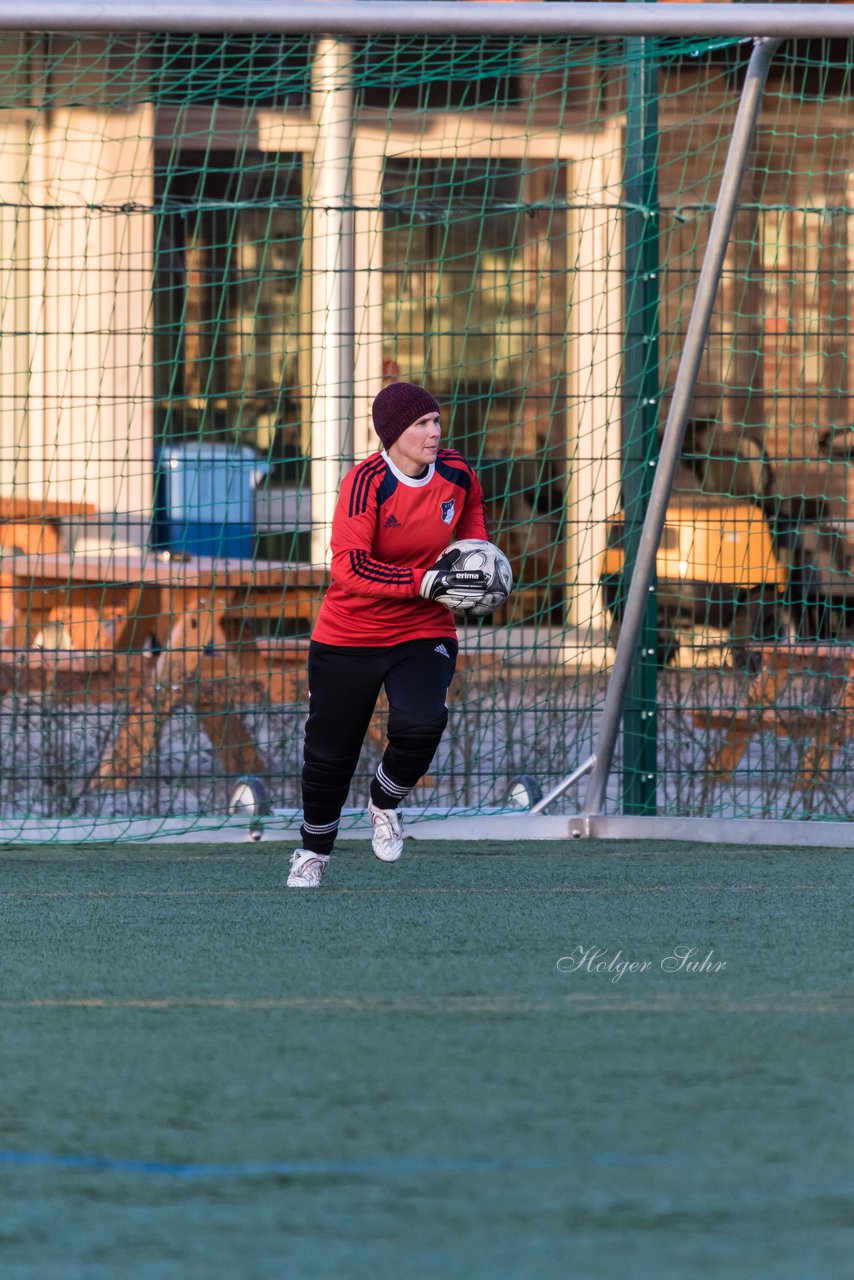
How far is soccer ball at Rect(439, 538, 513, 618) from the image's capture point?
524 cm

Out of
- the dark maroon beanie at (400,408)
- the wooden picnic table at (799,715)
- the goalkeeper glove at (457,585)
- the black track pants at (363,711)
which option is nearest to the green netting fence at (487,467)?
the wooden picnic table at (799,715)

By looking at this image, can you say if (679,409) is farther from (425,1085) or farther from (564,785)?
(425,1085)

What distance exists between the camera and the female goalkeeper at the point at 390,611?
17.6 feet

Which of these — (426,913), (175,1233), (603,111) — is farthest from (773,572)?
(175,1233)

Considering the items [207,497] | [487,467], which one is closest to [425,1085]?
[487,467]

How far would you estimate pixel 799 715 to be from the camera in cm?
729

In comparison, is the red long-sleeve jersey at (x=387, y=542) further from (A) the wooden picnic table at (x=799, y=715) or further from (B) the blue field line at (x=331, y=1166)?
(B) the blue field line at (x=331, y=1166)

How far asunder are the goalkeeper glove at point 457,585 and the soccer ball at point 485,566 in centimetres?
1

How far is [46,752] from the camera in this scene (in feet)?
24.5

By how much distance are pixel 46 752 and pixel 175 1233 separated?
4979mm

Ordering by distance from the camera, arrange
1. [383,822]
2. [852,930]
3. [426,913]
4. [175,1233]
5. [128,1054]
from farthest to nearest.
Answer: [383,822] → [426,913] → [852,930] → [128,1054] → [175,1233]

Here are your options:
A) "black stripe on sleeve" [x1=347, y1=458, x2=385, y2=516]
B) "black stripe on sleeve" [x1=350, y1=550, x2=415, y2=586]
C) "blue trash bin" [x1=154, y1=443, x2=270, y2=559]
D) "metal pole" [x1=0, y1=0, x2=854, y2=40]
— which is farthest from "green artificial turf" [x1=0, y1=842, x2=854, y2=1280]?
"blue trash bin" [x1=154, y1=443, x2=270, y2=559]

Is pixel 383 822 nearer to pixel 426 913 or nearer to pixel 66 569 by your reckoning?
pixel 426 913

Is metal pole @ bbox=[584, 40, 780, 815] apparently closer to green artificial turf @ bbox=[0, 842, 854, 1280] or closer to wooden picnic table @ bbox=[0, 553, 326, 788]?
green artificial turf @ bbox=[0, 842, 854, 1280]
